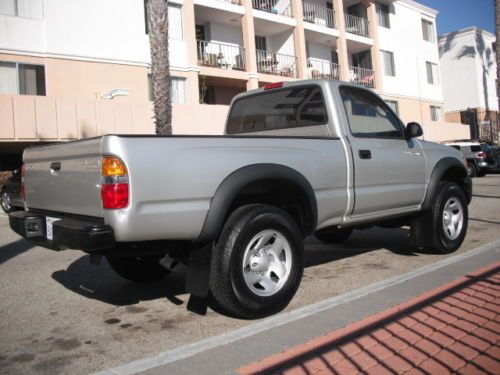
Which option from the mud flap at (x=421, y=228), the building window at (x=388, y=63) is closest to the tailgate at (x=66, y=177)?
the mud flap at (x=421, y=228)

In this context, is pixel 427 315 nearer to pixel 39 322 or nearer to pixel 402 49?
pixel 39 322

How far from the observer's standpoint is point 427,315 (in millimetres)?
3793

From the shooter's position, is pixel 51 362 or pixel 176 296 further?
pixel 176 296

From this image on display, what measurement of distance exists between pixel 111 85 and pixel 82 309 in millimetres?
13677

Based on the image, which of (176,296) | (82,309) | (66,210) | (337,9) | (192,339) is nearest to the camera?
(192,339)

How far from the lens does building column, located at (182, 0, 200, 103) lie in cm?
1862

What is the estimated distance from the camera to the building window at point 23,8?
14930 mm

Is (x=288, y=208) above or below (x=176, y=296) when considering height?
above

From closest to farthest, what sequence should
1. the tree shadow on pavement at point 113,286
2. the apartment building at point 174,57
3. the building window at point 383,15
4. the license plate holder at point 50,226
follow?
the license plate holder at point 50,226 → the tree shadow on pavement at point 113,286 → the apartment building at point 174,57 → the building window at point 383,15

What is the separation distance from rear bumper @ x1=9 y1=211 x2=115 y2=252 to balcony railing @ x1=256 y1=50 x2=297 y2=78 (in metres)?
19.2

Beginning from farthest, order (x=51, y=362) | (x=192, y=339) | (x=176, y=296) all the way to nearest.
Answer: (x=176, y=296) → (x=192, y=339) → (x=51, y=362)

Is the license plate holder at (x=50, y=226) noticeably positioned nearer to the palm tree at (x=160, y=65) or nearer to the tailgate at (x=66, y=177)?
the tailgate at (x=66, y=177)

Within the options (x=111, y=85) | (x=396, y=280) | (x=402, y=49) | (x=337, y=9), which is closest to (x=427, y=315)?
(x=396, y=280)

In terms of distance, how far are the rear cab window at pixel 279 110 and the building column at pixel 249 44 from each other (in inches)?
604
